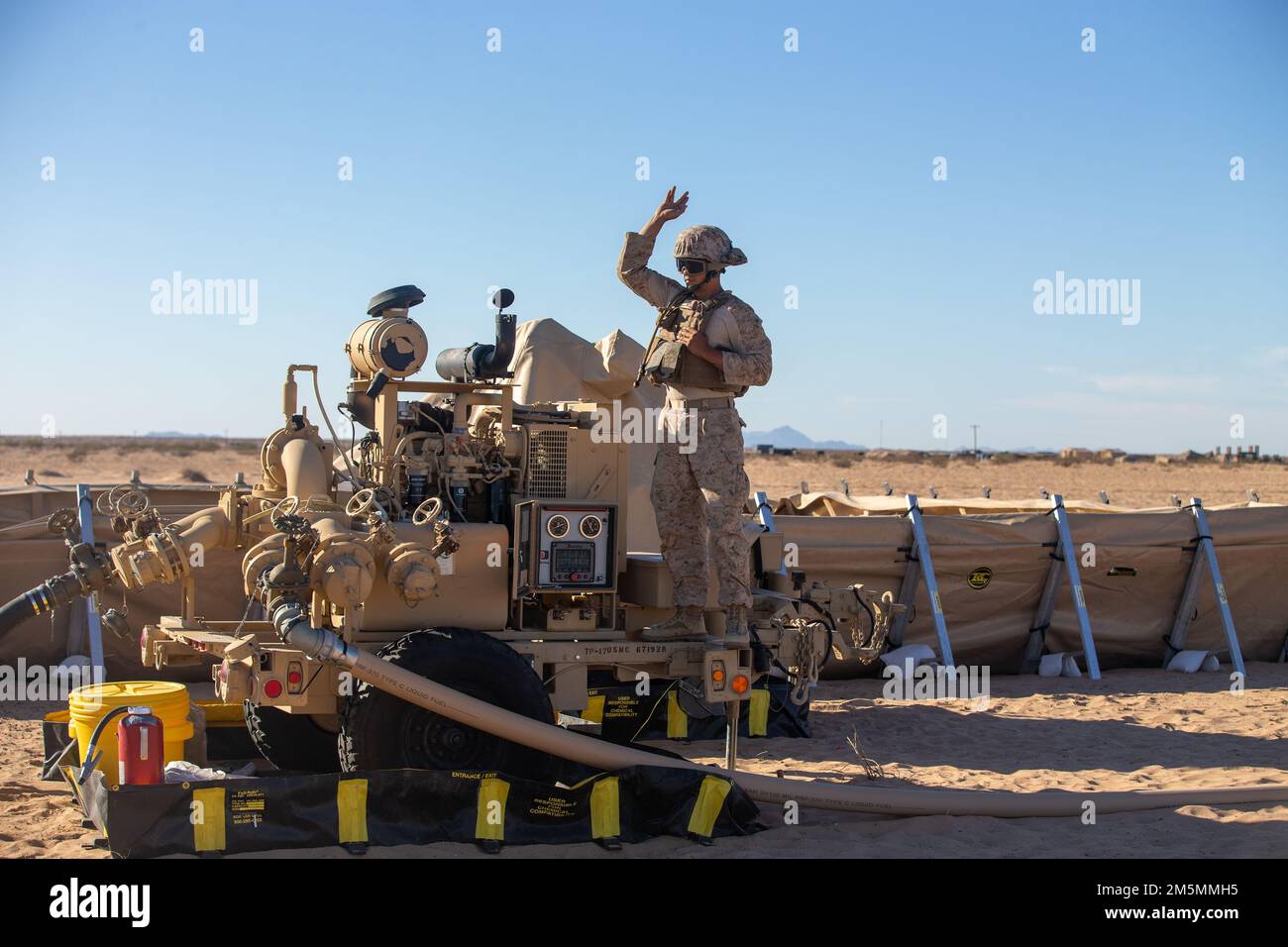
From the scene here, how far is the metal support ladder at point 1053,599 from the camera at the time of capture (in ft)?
40.2

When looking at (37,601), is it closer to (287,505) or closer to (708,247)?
(287,505)

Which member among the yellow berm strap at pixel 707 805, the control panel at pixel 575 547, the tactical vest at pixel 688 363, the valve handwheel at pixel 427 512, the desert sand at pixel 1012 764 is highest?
the tactical vest at pixel 688 363

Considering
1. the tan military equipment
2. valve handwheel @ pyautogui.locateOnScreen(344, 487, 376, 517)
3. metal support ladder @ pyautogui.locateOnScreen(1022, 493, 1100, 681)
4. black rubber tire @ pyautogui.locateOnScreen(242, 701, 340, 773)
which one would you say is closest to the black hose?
the tan military equipment

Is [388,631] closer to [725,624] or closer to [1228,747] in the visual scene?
[725,624]

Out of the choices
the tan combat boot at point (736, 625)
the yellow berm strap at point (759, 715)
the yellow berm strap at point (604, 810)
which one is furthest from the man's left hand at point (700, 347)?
the yellow berm strap at point (759, 715)

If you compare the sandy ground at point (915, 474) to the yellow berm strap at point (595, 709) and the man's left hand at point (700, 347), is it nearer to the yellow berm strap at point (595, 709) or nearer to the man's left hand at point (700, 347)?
the yellow berm strap at point (595, 709)

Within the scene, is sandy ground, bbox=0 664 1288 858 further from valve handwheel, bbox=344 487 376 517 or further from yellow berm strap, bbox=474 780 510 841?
valve handwheel, bbox=344 487 376 517

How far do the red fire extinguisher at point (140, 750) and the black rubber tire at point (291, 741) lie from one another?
1.74 metres

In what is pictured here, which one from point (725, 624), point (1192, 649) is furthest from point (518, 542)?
point (1192, 649)

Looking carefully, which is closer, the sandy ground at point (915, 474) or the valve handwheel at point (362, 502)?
the valve handwheel at point (362, 502)

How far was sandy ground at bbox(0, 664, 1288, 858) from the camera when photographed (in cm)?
652

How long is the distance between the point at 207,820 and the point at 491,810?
128 cm

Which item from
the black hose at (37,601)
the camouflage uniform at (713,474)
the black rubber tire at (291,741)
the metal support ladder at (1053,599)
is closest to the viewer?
the black hose at (37,601)
